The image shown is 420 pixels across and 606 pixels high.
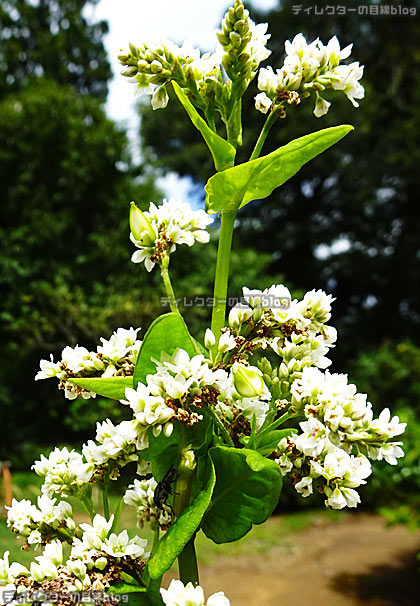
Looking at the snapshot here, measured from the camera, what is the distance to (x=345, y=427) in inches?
31.9

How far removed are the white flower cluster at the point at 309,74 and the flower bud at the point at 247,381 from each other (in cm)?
47

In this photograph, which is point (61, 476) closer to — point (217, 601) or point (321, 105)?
point (217, 601)

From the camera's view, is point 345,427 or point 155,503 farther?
point 155,503

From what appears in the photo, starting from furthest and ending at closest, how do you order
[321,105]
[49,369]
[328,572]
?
[328,572] < [321,105] < [49,369]

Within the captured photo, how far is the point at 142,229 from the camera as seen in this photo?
3.13 ft

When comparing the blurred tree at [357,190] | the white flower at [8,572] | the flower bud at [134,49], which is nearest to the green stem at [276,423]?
the white flower at [8,572]

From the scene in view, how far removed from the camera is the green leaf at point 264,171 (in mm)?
937

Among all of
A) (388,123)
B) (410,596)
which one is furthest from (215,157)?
(388,123)

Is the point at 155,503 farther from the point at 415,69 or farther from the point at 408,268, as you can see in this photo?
the point at 415,69

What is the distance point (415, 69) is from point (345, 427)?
14425 mm

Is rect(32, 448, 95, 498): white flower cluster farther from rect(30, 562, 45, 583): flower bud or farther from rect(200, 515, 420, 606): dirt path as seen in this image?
rect(200, 515, 420, 606): dirt path

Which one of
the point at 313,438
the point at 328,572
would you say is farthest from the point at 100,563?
the point at 328,572

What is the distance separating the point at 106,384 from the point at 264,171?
1.45 ft

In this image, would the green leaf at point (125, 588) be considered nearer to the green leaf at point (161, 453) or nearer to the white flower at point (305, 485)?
the green leaf at point (161, 453)
